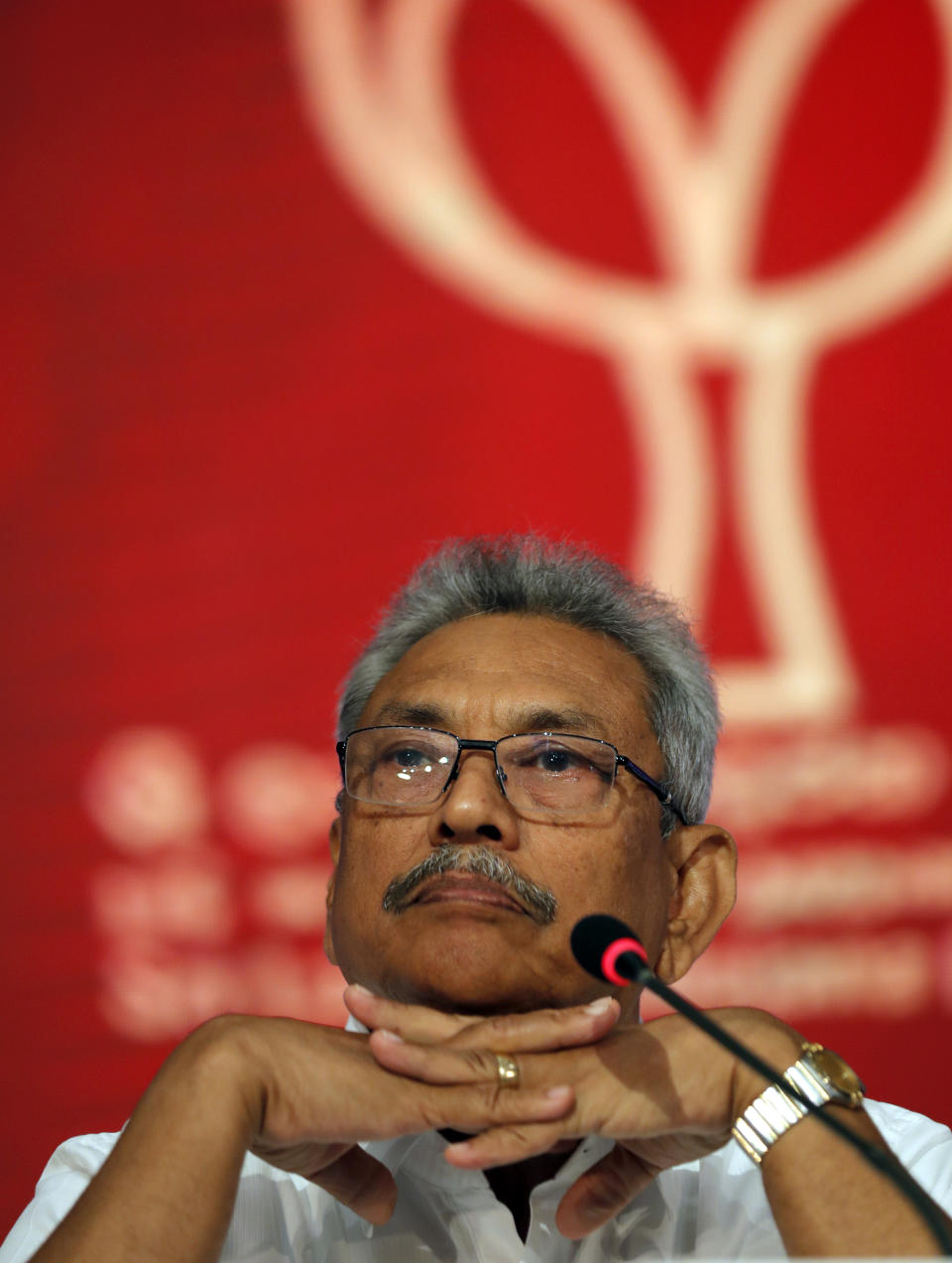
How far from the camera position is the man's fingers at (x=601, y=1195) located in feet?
4.89

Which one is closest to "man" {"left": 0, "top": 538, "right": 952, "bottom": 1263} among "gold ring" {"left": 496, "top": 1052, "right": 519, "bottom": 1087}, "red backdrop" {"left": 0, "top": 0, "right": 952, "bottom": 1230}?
"gold ring" {"left": 496, "top": 1052, "right": 519, "bottom": 1087}

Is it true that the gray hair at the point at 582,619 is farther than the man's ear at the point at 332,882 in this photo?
Yes

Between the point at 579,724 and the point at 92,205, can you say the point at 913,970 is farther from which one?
the point at 92,205

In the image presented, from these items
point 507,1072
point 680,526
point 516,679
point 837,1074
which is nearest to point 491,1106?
point 507,1072

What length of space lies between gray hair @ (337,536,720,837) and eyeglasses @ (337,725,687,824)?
0.49 feet

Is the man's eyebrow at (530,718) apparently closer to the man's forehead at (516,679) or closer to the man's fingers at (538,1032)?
the man's forehead at (516,679)

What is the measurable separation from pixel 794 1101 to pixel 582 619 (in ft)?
2.64

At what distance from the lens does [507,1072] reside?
4.37 feet

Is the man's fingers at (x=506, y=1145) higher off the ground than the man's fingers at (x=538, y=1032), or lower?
lower

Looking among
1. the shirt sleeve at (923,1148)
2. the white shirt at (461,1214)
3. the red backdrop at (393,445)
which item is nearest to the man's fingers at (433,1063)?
the white shirt at (461,1214)

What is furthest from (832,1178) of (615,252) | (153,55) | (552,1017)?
(153,55)

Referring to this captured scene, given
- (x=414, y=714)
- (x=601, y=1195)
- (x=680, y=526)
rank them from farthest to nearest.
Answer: (x=680, y=526)
(x=414, y=714)
(x=601, y=1195)

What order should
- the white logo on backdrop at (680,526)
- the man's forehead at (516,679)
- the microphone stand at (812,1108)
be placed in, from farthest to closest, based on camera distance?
the white logo on backdrop at (680,526) < the man's forehead at (516,679) < the microphone stand at (812,1108)

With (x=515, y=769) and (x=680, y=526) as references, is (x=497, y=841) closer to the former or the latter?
(x=515, y=769)
